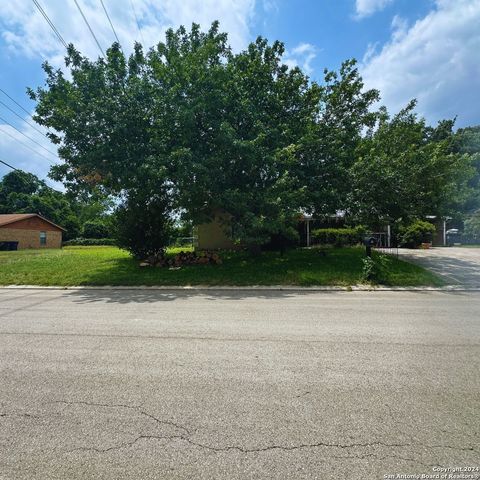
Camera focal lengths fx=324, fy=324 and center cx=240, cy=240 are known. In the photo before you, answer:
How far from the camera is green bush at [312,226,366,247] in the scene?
2127 centimetres

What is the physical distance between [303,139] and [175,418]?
11521 mm

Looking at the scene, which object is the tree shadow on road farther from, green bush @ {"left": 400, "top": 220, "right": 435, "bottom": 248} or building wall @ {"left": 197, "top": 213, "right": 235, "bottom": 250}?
green bush @ {"left": 400, "top": 220, "right": 435, "bottom": 248}

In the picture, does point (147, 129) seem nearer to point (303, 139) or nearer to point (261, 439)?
point (303, 139)

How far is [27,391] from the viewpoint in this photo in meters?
3.27

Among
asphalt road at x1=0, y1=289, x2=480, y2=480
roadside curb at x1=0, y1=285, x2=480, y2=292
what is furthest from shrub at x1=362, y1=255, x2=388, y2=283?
asphalt road at x1=0, y1=289, x2=480, y2=480

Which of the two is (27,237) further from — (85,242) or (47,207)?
(47,207)

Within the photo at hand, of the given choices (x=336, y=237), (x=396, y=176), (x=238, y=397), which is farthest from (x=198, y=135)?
(x=336, y=237)

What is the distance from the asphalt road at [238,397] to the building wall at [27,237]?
32.1 m

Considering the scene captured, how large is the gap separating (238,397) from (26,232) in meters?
39.1

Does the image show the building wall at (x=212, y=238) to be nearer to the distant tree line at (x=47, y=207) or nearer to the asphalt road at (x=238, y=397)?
the asphalt road at (x=238, y=397)

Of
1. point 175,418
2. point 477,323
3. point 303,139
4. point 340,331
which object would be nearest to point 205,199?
point 303,139

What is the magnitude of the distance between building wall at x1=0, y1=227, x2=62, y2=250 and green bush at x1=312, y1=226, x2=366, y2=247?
1185 inches

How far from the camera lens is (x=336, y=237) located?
21.4m

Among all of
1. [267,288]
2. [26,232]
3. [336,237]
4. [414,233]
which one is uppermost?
[26,232]
